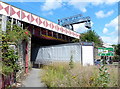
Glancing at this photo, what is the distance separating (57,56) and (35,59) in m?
5.44

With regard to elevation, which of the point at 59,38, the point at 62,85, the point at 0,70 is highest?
the point at 59,38

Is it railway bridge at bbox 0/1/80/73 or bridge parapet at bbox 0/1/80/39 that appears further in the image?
bridge parapet at bbox 0/1/80/39

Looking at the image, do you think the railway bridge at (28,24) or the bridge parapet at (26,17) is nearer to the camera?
the railway bridge at (28,24)

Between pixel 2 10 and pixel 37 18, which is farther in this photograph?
pixel 37 18

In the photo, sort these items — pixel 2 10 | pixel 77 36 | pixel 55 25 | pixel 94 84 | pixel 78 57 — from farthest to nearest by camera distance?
pixel 77 36
pixel 55 25
pixel 78 57
pixel 2 10
pixel 94 84

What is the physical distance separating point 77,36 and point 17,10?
51.4ft

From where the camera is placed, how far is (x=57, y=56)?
14.0 meters

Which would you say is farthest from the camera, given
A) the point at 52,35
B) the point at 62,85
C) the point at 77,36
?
the point at 77,36

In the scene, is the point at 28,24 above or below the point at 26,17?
below

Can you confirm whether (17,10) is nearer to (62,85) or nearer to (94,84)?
(62,85)

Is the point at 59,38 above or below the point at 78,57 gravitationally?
above

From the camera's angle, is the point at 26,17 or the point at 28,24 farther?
the point at 28,24

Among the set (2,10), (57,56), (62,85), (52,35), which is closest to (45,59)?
(57,56)

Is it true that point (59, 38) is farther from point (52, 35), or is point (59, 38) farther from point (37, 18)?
point (37, 18)
